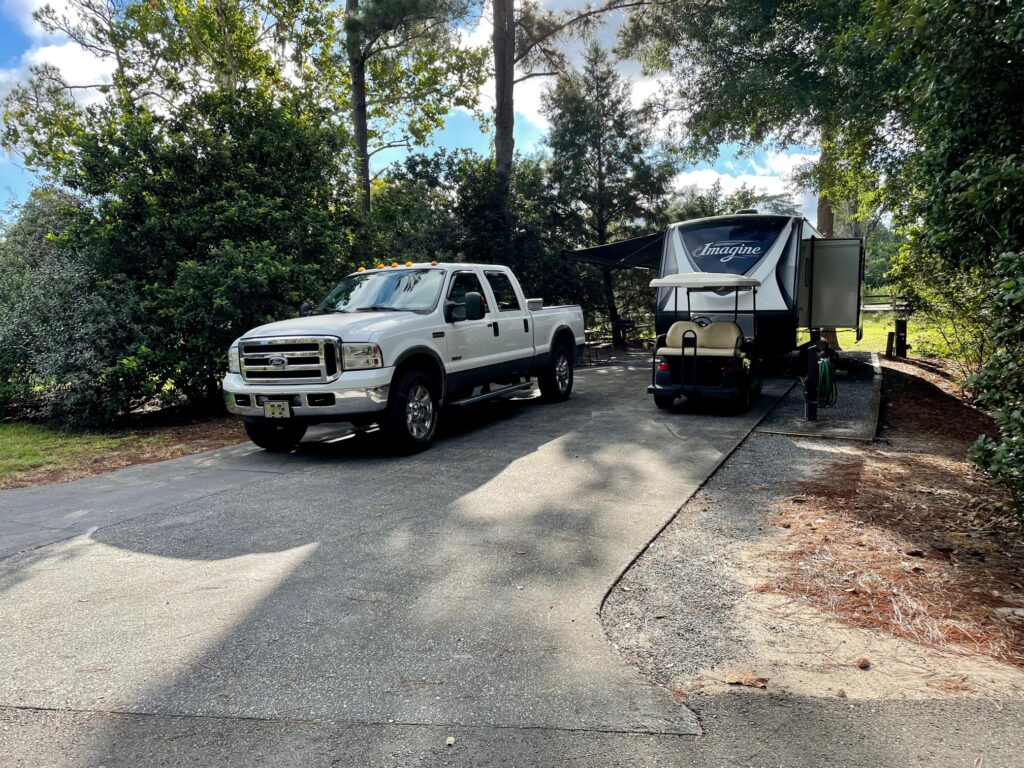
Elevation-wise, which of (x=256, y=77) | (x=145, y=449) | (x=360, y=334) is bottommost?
(x=145, y=449)

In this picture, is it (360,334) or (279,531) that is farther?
(360,334)

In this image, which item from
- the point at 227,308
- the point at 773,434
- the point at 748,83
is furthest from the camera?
the point at 748,83

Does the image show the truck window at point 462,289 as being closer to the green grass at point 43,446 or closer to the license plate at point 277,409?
the license plate at point 277,409

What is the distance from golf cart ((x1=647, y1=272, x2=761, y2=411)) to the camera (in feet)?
32.2

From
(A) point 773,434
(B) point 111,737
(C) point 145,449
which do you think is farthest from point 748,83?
(B) point 111,737

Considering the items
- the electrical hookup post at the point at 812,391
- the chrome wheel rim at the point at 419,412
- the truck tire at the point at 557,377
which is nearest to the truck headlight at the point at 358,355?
the chrome wheel rim at the point at 419,412

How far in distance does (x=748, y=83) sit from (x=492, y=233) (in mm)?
8114

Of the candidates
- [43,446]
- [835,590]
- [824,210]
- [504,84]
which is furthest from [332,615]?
[824,210]

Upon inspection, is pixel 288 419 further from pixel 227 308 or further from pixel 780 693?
pixel 780 693

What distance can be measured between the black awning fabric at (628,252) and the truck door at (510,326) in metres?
8.44

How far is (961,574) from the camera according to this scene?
13.6 feet

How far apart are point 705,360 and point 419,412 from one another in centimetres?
449

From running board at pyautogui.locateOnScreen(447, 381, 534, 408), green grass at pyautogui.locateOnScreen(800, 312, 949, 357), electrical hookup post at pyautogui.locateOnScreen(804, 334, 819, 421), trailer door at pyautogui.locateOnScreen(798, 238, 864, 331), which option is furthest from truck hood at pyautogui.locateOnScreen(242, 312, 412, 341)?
green grass at pyautogui.locateOnScreen(800, 312, 949, 357)

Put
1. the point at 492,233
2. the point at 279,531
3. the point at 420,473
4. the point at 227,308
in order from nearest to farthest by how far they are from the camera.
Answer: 1. the point at 279,531
2. the point at 420,473
3. the point at 227,308
4. the point at 492,233
